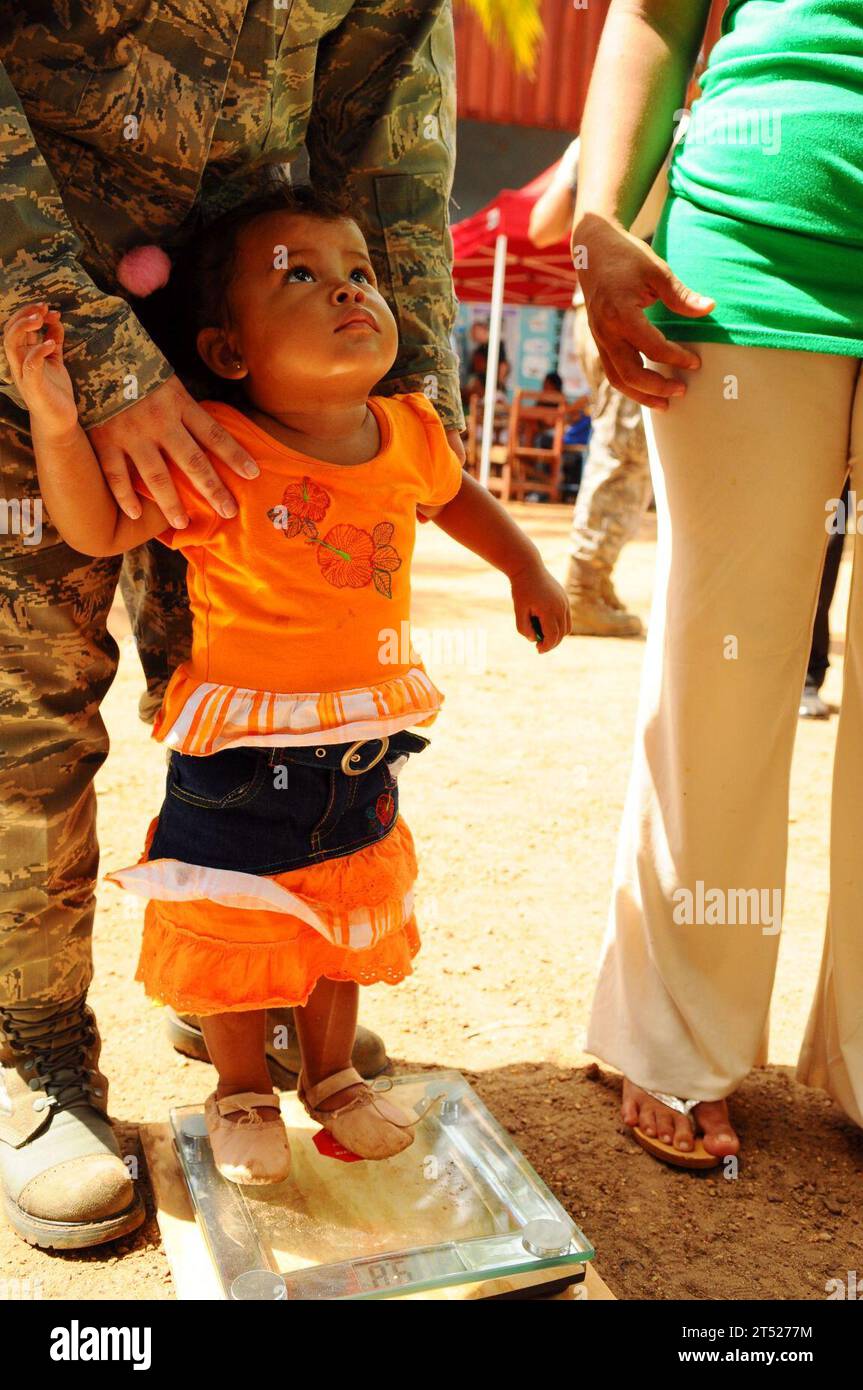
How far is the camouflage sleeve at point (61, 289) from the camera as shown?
134cm

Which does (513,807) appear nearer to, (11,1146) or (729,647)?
(729,647)

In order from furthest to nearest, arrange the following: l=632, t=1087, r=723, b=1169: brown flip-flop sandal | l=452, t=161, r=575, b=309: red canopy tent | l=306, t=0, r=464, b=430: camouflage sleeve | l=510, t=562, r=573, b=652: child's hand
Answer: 1. l=452, t=161, r=575, b=309: red canopy tent
2. l=632, t=1087, r=723, b=1169: brown flip-flop sandal
3. l=510, t=562, r=573, b=652: child's hand
4. l=306, t=0, r=464, b=430: camouflage sleeve

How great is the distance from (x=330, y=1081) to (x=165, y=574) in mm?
785

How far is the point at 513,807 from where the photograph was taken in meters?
3.53

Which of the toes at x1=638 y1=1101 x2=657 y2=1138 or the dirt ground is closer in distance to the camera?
the dirt ground

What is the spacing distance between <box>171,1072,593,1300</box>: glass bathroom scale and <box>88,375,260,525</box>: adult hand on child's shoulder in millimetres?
899

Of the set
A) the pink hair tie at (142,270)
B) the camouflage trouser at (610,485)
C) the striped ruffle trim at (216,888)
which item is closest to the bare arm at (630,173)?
the pink hair tie at (142,270)

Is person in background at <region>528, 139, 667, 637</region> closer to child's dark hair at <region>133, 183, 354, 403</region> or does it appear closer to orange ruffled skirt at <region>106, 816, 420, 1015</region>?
child's dark hair at <region>133, 183, 354, 403</region>

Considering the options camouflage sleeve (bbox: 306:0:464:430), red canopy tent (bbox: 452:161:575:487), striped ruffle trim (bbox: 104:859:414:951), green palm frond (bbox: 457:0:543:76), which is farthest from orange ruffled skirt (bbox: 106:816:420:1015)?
green palm frond (bbox: 457:0:543:76)

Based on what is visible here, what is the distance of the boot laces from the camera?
5.79 ft

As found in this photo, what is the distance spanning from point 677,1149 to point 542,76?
1515 cm

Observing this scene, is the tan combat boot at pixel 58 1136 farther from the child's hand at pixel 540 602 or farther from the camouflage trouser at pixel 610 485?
the camouflage trouser at pixel 610 485

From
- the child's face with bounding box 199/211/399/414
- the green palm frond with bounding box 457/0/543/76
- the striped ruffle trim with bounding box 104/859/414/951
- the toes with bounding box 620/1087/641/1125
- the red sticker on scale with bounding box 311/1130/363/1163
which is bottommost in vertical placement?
the toes with bounding box 620/1087/641/1125

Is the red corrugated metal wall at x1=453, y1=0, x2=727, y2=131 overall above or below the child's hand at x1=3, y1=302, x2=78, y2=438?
above
